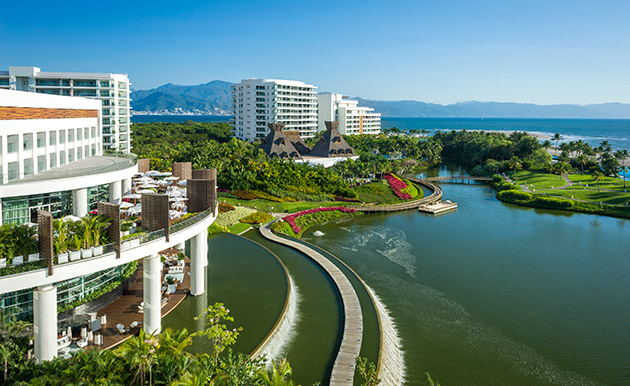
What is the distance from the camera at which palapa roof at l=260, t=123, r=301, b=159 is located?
84.8m

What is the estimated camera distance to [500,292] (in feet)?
108

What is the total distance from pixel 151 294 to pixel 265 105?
106 m

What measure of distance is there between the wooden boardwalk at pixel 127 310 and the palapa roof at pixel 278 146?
5702 centimetres

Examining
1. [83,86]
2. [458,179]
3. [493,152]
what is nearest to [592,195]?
[458,179]

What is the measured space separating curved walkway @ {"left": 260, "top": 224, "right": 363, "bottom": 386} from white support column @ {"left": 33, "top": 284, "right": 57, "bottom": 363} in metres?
12.0

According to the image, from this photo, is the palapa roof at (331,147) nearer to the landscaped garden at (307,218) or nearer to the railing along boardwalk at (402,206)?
the railing along boardwalk at (402,206)

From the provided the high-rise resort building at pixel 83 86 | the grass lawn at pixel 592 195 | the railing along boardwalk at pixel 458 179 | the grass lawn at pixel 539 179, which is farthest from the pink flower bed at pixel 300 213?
the high-rise resort building at pixel 83 86

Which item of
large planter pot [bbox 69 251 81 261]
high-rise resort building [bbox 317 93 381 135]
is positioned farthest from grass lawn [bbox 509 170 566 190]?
large planter pot [bbox 69 251 81 261]

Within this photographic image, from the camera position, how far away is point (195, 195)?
28.0 m

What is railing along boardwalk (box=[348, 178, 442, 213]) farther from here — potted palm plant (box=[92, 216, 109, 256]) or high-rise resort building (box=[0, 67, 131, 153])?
high-rise resort building (box=[0, 67, 131, 153])

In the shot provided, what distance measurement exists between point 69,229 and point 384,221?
132ft

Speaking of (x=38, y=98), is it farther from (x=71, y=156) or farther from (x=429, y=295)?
(x=429, y=295)

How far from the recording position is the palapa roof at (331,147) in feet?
298

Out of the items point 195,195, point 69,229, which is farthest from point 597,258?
point 69,229
